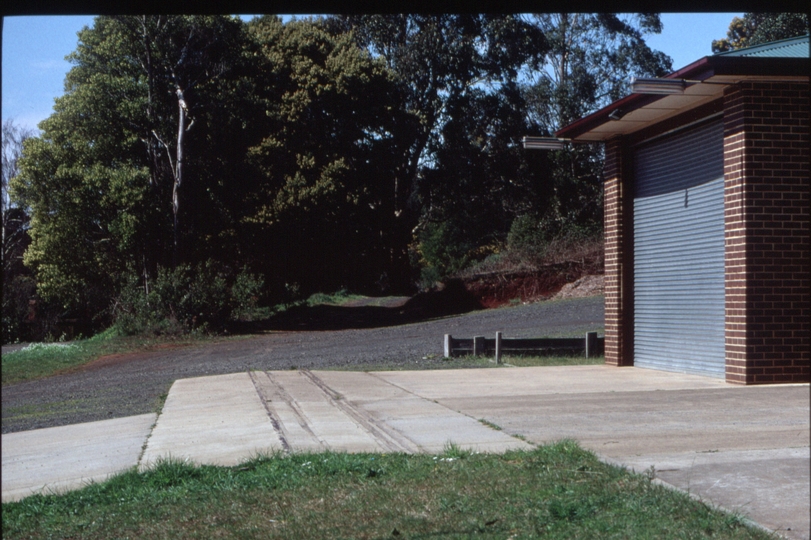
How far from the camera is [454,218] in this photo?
41281 millimetres

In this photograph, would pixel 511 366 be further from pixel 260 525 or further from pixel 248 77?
pixel 248 77

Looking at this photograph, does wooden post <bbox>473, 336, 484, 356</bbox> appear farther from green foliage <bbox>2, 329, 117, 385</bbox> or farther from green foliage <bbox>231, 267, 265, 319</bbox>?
green foliage <bbox>231, 267, 265, 319</bbox>

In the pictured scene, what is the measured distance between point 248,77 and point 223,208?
4860 millimetres

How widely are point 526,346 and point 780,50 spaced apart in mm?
6774

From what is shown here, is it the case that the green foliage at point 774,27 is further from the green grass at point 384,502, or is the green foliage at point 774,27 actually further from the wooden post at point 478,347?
the green grass at point 384,502

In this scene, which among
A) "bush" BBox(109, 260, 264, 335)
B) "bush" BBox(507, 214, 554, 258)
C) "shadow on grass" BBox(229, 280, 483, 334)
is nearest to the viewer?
"bush" BBox(109, 260, 264, 335)

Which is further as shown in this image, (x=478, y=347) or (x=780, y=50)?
(x=478, y=347)

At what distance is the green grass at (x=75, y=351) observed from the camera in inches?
658

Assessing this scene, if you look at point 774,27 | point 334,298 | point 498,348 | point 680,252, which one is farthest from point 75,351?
point 774,27

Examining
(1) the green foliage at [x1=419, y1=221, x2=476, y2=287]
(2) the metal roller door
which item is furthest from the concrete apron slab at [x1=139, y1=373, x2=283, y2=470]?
(1) the green foliage at [x1=419, y1=221, x2=476, y2=287]

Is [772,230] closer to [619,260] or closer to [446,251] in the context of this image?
[619,260]

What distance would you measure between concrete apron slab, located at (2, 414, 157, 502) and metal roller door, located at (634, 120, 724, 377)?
304 inches

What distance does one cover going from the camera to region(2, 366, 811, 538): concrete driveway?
5638mm

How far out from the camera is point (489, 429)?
24.7 ft
